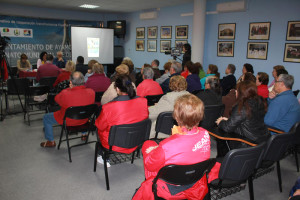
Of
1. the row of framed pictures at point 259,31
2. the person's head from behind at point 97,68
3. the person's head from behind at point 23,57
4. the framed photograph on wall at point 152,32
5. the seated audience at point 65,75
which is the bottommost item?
the seated audience at point 65,75

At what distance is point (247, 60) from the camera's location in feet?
22.7

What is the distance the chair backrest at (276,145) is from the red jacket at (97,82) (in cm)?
319

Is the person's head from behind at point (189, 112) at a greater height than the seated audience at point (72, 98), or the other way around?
the person's head from behind at point (189, 112)

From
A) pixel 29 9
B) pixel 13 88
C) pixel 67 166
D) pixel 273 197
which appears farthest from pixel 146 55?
pixel 273 197

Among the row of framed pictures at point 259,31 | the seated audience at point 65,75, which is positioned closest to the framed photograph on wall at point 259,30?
the row of framed pictures at point 259,31

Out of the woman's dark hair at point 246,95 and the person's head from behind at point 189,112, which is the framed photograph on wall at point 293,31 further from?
the person's head from behind at point 189,112

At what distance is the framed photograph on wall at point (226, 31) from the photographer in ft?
23.3

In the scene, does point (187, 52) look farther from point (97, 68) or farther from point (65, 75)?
point (65, 75)

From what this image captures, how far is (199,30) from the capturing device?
7465 mm

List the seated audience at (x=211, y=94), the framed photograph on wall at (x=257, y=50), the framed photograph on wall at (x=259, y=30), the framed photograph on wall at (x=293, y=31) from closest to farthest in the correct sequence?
1. the seated audience at (x=211, y=94)
2. the framed photograph on wall at (x=293, y=31)
3. the framed photograph on wall at (x=259, y=30)
4. the framed photograph on wall at (x=257, y=50)

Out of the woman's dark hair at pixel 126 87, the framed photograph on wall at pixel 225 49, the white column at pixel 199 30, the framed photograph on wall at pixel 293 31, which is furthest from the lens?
the white column at pixel 199 30

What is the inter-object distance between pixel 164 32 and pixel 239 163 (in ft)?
26.6

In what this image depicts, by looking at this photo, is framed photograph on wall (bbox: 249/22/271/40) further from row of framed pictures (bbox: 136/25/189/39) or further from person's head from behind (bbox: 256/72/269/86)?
person's head from behind (bbox: 256/72/269/86)

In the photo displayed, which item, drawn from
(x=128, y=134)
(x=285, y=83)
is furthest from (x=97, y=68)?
(x=285, y=83)
